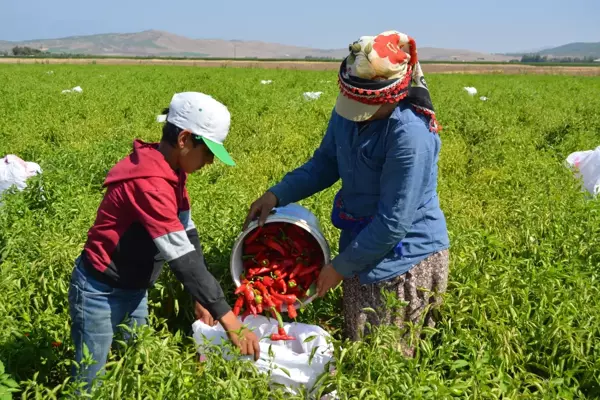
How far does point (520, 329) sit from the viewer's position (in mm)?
3029

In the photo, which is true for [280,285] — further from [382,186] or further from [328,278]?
[382,186]

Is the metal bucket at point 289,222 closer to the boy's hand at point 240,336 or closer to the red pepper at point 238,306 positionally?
the red pepper at point 238,306

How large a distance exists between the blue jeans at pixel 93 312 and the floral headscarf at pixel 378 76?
144cm

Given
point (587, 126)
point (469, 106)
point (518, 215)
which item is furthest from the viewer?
point (469, 106)

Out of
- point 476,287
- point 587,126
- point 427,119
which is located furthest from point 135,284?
point 587,126

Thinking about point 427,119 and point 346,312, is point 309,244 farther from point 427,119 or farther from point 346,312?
point 427,119

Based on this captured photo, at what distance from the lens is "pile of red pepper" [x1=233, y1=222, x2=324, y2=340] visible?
114 inches

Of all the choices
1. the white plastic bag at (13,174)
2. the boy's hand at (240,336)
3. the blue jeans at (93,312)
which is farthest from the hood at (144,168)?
the white plastic bag at (13,174)

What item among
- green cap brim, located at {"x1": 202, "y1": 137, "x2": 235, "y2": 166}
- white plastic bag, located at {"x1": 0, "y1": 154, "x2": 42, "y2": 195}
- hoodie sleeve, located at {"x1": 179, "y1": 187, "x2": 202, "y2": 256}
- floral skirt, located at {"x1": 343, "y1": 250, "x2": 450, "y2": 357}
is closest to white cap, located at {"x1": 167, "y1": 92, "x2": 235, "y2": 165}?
green cap brim, located at {"x1": 202, "y1": 137, "x2": 235, "y2": 166}

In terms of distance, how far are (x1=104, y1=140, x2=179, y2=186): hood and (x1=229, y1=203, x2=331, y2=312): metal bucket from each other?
785 mm

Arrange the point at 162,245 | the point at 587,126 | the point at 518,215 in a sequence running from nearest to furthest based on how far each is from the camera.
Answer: the point at 162,245 < the point at 518,215 < the point at 587,126

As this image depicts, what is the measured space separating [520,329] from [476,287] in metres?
0.34

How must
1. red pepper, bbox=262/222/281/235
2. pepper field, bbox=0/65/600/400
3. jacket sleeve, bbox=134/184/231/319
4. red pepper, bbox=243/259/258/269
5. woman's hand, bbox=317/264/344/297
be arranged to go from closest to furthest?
jacket sleeve, bbox=134/184/231/319 < pepper field, bbox=0/65/600/400 < woman's hand, bbox=317/264/344/297 < red pepper, bbox=243/259/258/269 < red pepper, bbox=262/222/281/235

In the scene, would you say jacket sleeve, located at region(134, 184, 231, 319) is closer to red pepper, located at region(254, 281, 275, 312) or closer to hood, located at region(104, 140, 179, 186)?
hood, located at region(104, 140, 179, 186)
